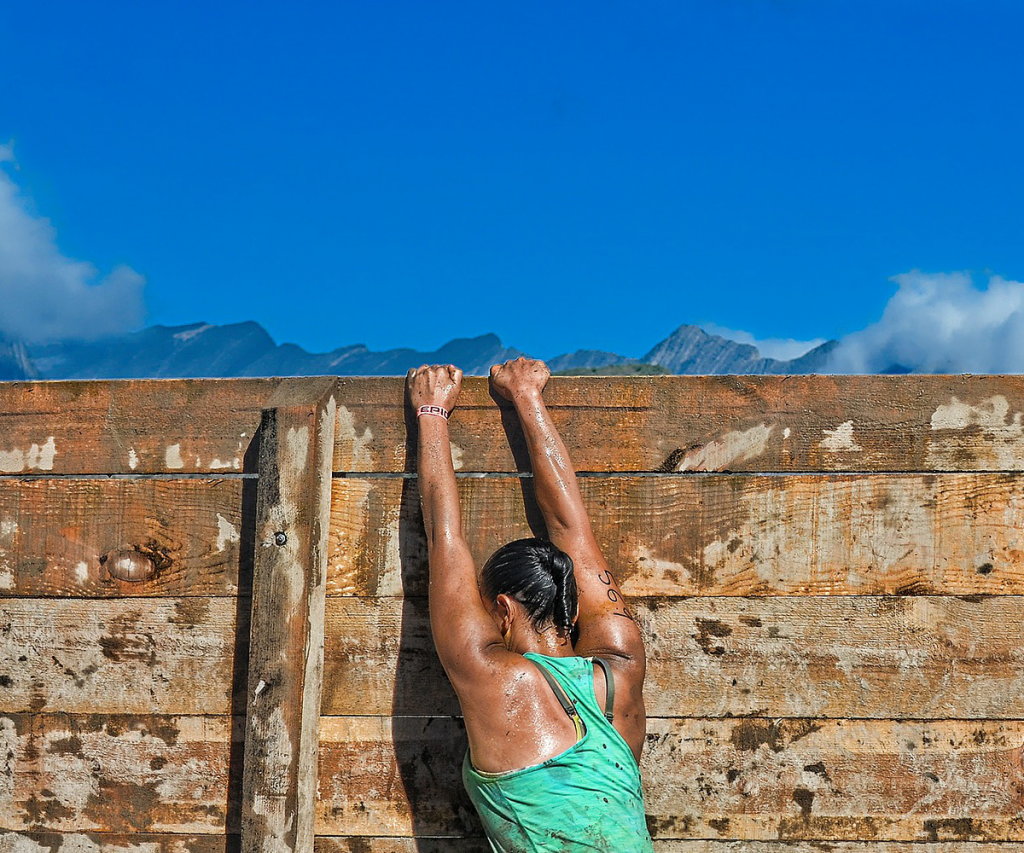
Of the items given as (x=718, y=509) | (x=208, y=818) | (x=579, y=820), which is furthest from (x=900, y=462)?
(x=208, y=818)

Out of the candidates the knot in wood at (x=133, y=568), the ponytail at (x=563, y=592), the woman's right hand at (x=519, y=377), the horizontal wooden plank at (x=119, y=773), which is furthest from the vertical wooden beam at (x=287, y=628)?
the ponytail at (x=563, y=592)

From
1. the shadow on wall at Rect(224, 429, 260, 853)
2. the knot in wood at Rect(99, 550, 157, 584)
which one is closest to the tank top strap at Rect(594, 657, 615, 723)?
the shadow on wall at Rect(224, 429, 260, 853)

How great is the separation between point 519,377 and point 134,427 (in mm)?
1419

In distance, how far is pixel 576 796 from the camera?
2.38m

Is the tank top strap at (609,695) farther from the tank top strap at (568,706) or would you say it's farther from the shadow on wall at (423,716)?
the shadow on wall at (423,716)

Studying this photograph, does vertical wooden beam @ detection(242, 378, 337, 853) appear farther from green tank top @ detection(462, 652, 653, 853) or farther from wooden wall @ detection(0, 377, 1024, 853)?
green tank top @ detection(462, 652, 653, 853)

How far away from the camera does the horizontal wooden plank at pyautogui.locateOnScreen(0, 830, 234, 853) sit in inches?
113

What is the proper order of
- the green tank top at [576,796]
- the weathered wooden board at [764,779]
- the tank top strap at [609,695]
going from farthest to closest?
1. the weathered wooden board at [764,779]
2. the tank top strap at [609,695]
3. the green tank top at [576,796]

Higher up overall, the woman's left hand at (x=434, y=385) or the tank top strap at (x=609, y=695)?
the woman's left hand at (x=434, y=385)

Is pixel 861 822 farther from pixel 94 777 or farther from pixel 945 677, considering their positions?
pixel 94 777

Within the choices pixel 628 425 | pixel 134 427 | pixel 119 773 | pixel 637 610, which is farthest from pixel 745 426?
pixel 119 773

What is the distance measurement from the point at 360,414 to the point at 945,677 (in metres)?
2.21

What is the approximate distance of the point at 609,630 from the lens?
266 centimetres

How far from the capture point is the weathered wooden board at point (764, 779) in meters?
2.79
